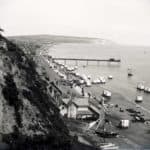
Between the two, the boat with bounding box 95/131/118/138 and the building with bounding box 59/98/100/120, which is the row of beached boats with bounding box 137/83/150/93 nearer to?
the building with bounding box 59/98/100/120

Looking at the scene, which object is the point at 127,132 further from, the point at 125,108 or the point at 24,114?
the point at 24,114

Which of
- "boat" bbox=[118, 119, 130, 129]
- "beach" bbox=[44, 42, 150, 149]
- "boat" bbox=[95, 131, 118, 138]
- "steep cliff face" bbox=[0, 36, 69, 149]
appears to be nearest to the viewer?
"steep cliff face" bbox=[0, 36, 69, 149]

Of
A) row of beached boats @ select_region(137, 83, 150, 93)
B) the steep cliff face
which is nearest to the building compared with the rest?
the steep cliff face

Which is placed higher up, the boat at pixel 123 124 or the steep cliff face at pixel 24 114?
the steep cliff face at pixel 24 114

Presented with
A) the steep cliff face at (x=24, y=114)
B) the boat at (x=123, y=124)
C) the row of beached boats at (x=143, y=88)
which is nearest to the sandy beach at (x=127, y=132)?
the boat at (x=123, y=124)

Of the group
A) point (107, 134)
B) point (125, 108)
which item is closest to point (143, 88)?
point (125, 108)

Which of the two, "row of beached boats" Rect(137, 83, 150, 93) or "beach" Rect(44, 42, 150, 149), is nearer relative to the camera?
"beach" Rect(44, 42, 150, 149)

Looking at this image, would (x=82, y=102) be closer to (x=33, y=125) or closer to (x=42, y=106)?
(x=42, y=106)

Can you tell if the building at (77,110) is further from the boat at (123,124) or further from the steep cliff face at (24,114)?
the steep cliff face at (24,114)
